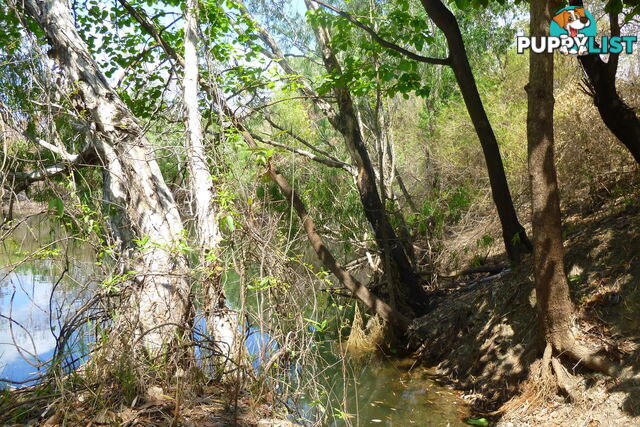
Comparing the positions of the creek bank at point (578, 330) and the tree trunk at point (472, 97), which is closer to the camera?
the creek bank at point (578, 330)

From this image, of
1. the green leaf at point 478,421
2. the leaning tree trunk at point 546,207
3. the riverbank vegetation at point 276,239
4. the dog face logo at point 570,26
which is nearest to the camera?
the riverbank vegetation at point 276,239

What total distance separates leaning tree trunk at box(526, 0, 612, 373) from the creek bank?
290mm

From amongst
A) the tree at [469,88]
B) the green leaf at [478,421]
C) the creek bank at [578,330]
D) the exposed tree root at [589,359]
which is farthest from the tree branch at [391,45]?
the green leaf at [478,421]

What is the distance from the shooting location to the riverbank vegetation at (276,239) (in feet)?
11.7

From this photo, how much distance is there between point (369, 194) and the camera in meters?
9.16

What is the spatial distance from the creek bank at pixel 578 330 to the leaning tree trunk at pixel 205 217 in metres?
3.53

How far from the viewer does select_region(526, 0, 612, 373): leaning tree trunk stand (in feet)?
17.9

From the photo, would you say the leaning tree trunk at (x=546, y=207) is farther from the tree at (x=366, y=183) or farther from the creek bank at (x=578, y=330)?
the tree at (x=366, y=183)

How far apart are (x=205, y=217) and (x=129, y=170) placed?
0.89 metres

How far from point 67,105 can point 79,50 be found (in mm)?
488

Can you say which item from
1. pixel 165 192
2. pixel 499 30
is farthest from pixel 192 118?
pixel 499 30

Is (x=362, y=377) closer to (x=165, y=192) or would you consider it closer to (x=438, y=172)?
(x=165, y=192)

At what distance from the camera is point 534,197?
5656 mm

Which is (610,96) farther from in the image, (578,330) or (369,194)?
(369,194)
